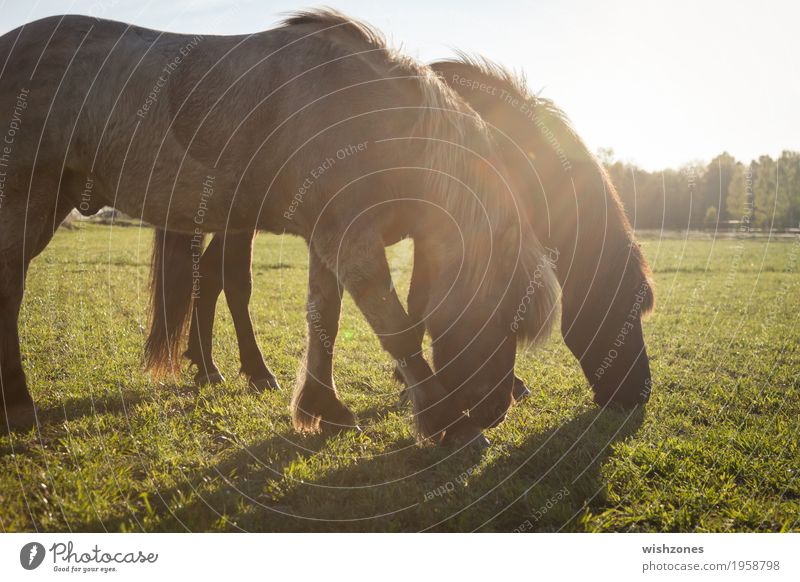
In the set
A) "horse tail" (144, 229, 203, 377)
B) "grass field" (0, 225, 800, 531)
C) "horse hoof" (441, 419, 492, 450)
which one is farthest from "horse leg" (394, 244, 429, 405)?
"horse tail" (144, 229, 203, 377)

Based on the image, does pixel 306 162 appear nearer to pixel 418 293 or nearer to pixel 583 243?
pixel 418 293

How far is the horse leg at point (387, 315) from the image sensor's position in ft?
12.8

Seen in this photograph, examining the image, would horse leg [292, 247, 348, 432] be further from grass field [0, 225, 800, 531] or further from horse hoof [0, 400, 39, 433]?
horse hoof [0, 400, 39, 433]

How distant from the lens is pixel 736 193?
19.8 metres

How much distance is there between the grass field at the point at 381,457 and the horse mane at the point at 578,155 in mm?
1256

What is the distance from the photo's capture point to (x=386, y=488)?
367 cm

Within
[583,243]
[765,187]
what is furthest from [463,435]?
[765,187]

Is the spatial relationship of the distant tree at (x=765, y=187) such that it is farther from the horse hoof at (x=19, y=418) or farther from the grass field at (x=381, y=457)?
the horse hoof at (x=19, y=418)

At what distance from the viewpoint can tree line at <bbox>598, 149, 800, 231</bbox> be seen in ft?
28.0

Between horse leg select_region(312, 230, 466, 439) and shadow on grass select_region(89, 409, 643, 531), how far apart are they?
1.20ft

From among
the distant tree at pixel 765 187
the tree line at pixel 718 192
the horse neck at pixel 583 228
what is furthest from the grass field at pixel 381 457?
the distant tree at pixel 765 187

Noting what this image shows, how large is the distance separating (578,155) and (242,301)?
371cm
